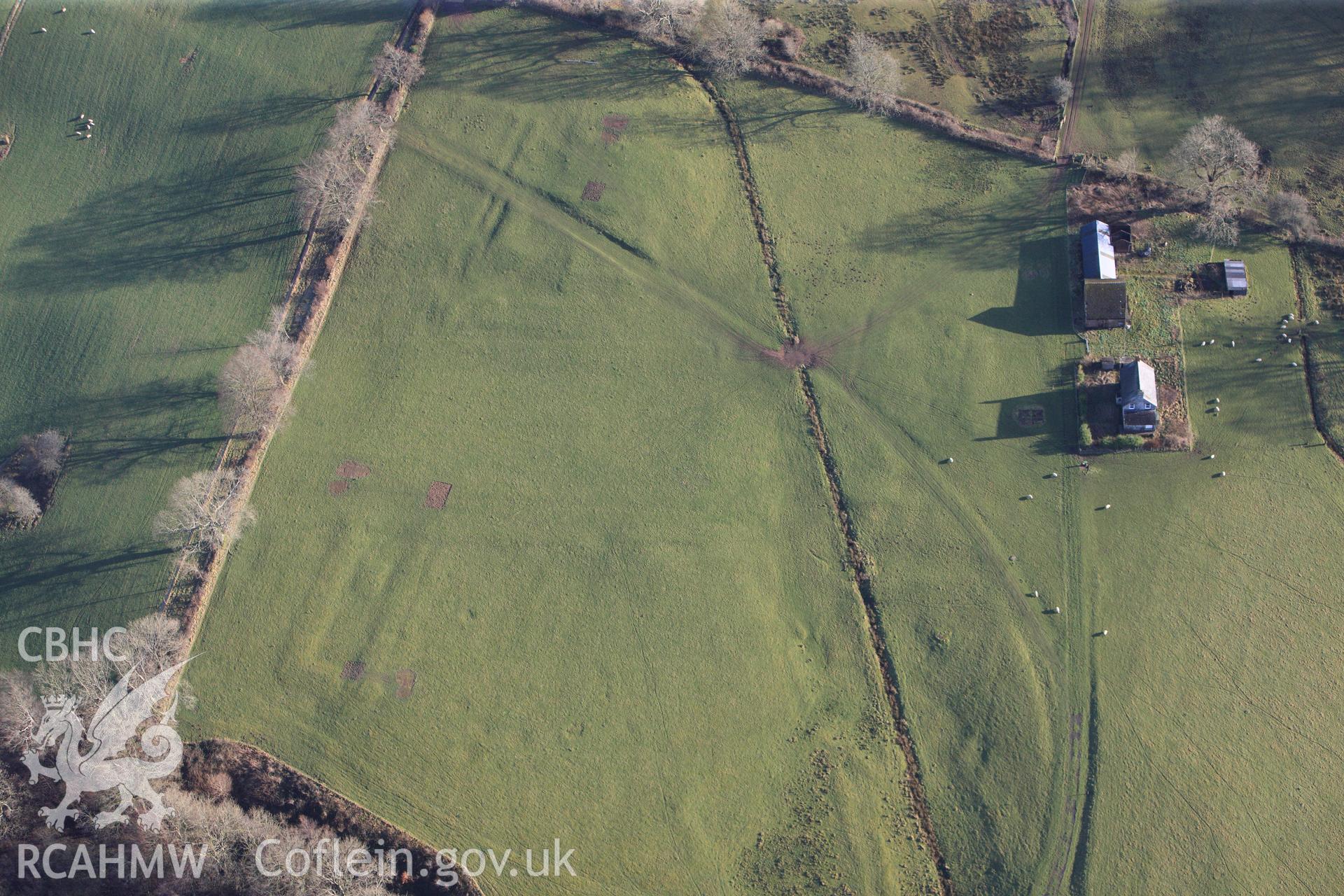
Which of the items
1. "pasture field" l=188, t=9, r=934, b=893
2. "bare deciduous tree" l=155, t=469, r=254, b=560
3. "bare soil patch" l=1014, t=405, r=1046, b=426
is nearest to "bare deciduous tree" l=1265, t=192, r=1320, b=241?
"bare soil patch" l=1014, t=405, r=1046, b=426

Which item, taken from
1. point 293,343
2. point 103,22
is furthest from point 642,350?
point 103,22

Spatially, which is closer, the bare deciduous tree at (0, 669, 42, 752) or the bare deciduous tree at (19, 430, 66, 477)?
the bare deciduous tree at (0, 669, 42, 752)

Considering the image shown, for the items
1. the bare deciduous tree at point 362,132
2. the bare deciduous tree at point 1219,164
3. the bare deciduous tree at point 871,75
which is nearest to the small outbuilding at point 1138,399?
the bare deciduous tree at point 1219,164

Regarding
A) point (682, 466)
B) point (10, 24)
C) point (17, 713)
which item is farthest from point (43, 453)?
point (682, 466)

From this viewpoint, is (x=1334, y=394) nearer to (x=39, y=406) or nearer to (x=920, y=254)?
(x=920, y=254)

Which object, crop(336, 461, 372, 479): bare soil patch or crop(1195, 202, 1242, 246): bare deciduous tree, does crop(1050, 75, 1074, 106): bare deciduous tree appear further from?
crop(336, 461, 372, 479): bare soil patch

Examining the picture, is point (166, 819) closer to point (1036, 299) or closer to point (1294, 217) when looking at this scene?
point (1036, 299)
